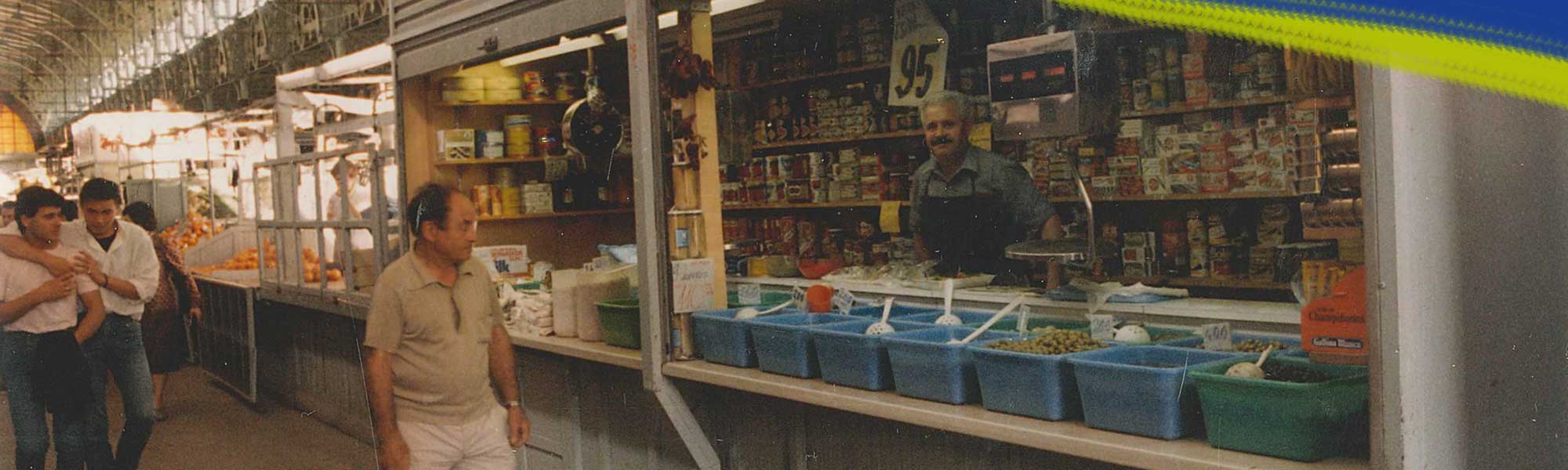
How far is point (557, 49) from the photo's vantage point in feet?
18.6

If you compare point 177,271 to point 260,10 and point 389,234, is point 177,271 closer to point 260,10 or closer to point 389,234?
point 389,234

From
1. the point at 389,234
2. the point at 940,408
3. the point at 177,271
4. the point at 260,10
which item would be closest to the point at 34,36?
the point at 260,10

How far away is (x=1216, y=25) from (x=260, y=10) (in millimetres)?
12398

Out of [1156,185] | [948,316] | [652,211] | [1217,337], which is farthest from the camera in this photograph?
[1156,185]

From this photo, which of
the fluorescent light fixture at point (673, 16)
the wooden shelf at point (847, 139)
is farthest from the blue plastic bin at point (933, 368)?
the wooden shelf at point (847, 139)

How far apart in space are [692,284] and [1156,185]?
2438 millimetres

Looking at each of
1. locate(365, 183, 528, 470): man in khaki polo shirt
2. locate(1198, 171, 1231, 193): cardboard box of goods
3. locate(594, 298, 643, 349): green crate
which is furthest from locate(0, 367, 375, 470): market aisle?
locate(1198, 171, 1231, 193): cardboard box of goods

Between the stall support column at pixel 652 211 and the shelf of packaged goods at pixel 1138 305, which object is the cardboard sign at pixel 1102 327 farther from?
the stall support column at pixel 652 211

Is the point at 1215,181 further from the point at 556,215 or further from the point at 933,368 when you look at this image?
the point at 556,215

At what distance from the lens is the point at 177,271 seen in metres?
8.00

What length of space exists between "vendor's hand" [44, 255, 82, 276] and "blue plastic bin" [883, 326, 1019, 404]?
12.2ft

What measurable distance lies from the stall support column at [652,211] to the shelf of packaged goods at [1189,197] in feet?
7.97

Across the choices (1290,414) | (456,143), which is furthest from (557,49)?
(1290,414)

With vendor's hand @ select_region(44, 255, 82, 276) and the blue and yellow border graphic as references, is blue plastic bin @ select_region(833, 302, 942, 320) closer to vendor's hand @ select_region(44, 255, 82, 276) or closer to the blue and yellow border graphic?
the blue and yellow border graphic
